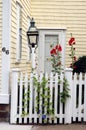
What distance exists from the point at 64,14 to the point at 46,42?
1.36m

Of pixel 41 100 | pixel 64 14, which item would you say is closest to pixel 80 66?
pixel 41 100

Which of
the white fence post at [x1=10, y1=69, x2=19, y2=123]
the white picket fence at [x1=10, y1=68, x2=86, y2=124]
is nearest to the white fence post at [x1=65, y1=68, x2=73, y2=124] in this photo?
the white picket fence at [x1=10, y1=68, x2=86, y2=124]

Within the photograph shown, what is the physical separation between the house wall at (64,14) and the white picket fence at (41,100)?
607cm

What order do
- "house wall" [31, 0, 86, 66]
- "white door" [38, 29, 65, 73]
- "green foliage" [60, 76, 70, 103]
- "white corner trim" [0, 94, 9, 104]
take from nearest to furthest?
"green foliage" [60, 76, 70, 103]
"white corner trim" [0, 94, 9, 104]
"house wall" [31, 0, 86, 66]
"white door" [38, 29, 65, 73]

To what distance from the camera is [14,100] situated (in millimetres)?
10141

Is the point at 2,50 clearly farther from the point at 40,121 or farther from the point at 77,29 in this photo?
the point at 77,29

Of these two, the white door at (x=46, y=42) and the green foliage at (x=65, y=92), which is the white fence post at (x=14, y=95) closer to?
the green foliage at (x=65, y=92)

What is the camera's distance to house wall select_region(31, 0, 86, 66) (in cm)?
1617

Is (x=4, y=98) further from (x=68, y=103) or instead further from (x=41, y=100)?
(x=68, y=103)

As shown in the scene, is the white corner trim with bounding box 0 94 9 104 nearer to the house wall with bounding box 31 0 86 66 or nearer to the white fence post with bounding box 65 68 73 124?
the white fence post with bounding box 65 68 73 124

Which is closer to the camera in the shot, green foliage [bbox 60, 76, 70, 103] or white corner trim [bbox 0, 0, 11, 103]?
green foliage [bbox 60, 76, 70, 103]

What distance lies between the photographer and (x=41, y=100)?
10.2 m

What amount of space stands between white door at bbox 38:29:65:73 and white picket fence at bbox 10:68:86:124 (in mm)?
6165

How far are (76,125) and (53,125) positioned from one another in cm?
57
